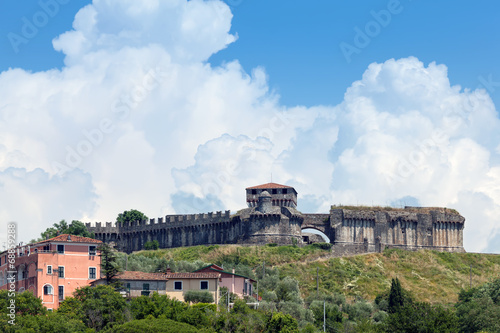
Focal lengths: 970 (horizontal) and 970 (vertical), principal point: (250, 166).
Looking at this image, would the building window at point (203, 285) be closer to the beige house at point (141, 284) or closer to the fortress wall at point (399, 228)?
the beige house at point (141, 284)

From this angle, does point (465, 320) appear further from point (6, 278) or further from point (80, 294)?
point (6, 278)

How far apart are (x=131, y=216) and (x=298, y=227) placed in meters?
35.0

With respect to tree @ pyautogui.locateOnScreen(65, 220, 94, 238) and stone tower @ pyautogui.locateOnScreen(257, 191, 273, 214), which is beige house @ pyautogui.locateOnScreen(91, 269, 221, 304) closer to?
stone tower @ pyautogui.locateOnScreen(257, 191, 273, 214)

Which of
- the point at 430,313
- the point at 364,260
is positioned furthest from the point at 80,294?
the point at 364,260

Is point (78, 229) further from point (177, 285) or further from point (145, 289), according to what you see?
point (177, 285)

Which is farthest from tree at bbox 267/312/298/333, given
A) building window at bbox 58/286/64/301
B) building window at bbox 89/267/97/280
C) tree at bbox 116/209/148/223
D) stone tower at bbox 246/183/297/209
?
tree at bbox 116/209/148/223

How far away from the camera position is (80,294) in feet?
319

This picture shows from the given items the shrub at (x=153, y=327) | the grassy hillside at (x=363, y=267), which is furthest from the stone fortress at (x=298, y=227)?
the shrub at (x=153, y=327)

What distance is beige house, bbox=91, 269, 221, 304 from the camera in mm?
103062

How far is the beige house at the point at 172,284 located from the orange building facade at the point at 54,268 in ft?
12.7

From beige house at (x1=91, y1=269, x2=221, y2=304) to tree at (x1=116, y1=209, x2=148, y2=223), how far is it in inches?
2705

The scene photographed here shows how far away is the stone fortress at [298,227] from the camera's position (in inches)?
5965

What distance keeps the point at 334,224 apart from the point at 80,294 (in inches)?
2511

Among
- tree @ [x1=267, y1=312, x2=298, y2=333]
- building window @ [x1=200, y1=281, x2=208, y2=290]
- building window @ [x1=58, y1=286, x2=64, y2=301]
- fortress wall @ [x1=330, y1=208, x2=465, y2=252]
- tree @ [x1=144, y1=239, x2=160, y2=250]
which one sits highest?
fortress wall @ [x1=330, y1=208, x2=465, y2=252]
